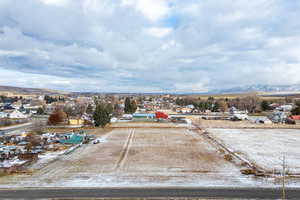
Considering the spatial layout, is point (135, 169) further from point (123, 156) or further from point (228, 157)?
point (228, 157)

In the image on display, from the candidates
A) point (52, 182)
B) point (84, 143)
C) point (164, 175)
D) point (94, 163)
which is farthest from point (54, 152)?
point (164, 175)

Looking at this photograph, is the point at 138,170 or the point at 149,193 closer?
the point at 149,193

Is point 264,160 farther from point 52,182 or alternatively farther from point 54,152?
point 54,152

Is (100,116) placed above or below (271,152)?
above

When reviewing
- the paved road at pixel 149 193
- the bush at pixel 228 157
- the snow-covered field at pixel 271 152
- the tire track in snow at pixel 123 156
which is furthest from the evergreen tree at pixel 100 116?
the paved road at pixel 149 193

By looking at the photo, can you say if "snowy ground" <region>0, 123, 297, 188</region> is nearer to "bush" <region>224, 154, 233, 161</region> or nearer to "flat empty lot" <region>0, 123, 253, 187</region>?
"flat empty lot" <region>0, 123, 253, 187</region>

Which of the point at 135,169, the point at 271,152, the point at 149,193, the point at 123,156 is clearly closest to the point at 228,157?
the point at 271,152
